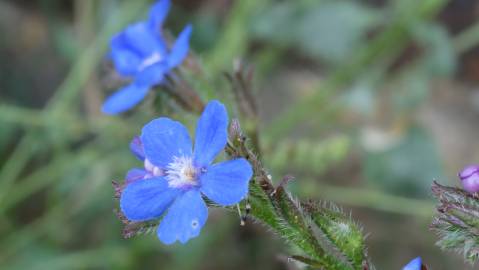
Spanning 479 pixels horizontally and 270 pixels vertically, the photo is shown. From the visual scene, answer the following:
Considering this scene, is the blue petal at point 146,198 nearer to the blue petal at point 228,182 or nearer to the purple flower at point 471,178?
the blue petal at point 228,182

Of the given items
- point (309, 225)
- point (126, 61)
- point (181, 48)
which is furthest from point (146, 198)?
point (126, 61)

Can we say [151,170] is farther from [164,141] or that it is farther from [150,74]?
[150,74]

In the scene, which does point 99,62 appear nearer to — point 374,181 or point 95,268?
point 95,268

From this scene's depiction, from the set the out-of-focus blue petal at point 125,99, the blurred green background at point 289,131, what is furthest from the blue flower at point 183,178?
the blurred green background at point 289,131

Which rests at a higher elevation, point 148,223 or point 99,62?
point 99,62

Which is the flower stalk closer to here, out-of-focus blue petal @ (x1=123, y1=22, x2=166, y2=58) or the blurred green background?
out-of-focus blue petal @ (x1=123, y1=22, x2=166, y2=58)

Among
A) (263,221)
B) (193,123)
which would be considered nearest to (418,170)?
(193,123)

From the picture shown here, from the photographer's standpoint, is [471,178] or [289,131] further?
[289,131]
